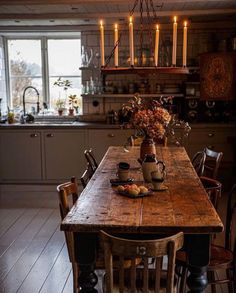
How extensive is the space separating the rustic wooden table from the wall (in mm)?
3889

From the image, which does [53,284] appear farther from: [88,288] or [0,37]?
[0,37]

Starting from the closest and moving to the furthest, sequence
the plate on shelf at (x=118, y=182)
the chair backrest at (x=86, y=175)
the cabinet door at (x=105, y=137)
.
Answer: the plate on shelf at (x=118, y=182), the chair backrest at (x=86, y=175), the cabinet door at (x=105, y=137)

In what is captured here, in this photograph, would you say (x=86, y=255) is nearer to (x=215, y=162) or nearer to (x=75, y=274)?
(x=75, y=274)

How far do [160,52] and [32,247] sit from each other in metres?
3.63

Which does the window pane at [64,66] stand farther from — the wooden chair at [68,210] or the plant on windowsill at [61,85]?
the wooden chair at [68,210]

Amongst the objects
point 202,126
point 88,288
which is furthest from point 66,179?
point 88,288

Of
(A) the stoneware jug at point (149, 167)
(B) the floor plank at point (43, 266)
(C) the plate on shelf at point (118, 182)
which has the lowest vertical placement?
(B) the floor plank at point (43, 266)

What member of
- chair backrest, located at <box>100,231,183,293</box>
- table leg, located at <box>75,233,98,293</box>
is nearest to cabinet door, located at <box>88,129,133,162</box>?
table leg, located at <box>75,233,98,293</box>

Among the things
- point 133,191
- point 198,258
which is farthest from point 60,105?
point 198,258

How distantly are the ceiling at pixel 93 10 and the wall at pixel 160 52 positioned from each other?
0.26 metres

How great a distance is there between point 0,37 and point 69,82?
1.31m

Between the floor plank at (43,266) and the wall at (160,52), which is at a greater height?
the wall at (160,52)

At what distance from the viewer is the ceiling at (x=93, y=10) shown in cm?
499

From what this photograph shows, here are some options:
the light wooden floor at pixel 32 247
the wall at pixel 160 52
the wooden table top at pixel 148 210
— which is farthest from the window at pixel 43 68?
the wooden table top at pixel 148 210
